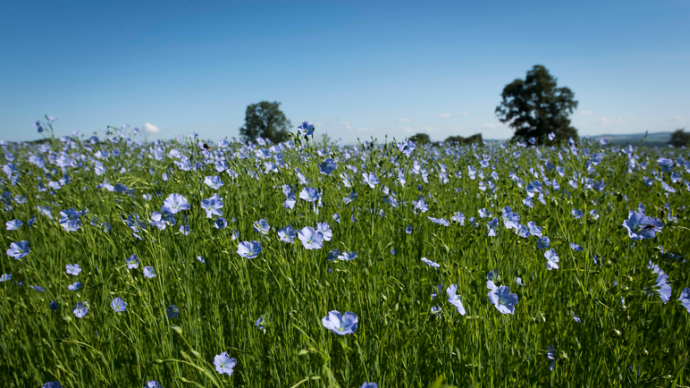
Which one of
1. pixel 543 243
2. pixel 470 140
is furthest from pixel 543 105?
pixel 543 243

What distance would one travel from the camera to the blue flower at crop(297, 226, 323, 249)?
5.68 ft

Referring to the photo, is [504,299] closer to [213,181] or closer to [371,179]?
[371,179]

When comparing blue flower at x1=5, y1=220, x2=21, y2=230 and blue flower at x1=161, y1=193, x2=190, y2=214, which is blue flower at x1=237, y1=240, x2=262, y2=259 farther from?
blue flower at x1=5, y1=220, x2=21, y2=230

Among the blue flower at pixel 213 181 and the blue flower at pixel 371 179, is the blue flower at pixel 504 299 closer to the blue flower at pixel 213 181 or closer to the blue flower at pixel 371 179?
the blue flower at pixel 371 179

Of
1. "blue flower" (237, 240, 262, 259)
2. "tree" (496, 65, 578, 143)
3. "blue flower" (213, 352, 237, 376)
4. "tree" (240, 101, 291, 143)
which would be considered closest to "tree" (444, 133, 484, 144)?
"blue flower" (237, 240, 262, 259)

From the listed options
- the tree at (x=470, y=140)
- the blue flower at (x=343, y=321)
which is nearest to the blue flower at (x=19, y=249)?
the blue flower at (x=343, y=321)

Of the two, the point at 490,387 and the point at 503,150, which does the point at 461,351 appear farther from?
the point at 503,150

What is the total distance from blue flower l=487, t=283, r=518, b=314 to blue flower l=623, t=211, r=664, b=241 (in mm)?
905

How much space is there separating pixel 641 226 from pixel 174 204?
2.83 meters

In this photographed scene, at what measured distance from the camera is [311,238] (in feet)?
5.93

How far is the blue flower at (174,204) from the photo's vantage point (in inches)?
79.4

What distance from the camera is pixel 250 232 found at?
8.92ft

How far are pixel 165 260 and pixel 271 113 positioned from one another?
1817 inches

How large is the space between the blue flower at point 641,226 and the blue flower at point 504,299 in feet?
2.97
